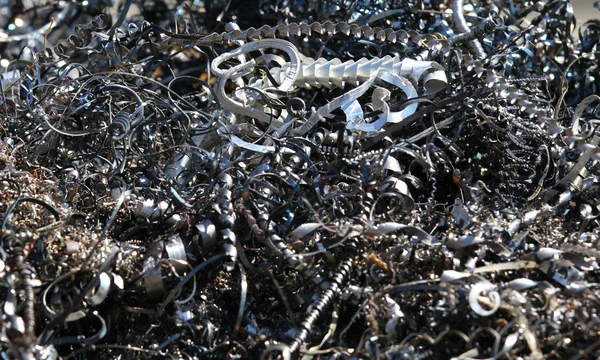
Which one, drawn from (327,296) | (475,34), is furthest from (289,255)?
(475,34)

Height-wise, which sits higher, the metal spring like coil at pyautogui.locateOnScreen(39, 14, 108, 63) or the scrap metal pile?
the metal spring like coil at pyautogui.locateOnScreen(39, 14, 108, 63)

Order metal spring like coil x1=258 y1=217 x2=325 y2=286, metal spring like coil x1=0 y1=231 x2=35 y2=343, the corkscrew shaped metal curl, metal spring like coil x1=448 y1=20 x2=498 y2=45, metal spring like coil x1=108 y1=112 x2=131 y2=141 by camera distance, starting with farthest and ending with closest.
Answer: metal spring like coil x1=448 y1=20 x2=498 y2=45 → the corkscrew shaped metal curl → metal spring like coil x1=108 y1=112 x2=131 y2=141 → metal spring like coil x1=258 y1=217 x2=325 y2=286 → metal spring like coil x1=0 y1=231 x2=35 y2=343

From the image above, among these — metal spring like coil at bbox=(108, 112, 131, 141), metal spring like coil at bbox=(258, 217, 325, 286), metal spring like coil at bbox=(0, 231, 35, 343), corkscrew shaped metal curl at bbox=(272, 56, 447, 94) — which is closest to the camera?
metal spring like coil at bbox=(0, 231, 35, 343)

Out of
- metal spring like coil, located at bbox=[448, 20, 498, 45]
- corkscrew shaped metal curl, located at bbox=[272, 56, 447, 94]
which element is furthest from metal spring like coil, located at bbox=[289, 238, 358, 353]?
metal spring like coil, located at bbox=[448, 20, 498, 45]

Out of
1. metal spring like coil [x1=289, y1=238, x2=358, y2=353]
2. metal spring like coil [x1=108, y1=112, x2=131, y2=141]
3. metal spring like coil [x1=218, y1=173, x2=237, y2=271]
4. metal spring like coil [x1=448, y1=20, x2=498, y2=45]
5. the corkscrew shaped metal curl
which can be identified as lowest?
metal spring like coil [x1=289, y1=238, x2=358, y2=353]

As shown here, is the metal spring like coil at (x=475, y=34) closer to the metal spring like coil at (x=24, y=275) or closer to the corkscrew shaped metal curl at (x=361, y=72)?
the corkscrew shaped metal curl at (x=361, y=72)

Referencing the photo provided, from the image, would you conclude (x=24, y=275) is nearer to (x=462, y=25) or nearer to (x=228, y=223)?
(x=228, y=223)

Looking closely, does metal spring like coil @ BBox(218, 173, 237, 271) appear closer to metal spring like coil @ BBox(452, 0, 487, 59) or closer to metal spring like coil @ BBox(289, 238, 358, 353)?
metal spring like coil @ BBox(289, 238, 358, 353)

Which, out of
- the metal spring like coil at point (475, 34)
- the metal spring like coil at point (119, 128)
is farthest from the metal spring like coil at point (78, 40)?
the metal spring like coil at point (475, 34)
